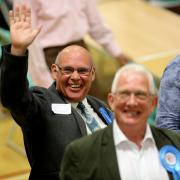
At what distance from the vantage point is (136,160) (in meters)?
1.74

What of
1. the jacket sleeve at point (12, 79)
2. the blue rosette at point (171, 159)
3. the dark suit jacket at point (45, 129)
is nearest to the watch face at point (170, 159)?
the blue rosette at point (171, 159)

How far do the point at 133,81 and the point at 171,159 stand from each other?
280 millimetres

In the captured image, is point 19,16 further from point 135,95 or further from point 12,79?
point 135,95

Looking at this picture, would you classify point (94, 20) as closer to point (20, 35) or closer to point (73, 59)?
point (73, 59)

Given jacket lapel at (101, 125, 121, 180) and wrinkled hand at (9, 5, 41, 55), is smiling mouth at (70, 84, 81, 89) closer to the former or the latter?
wrinkled hand at (9, 5, 41, 55)

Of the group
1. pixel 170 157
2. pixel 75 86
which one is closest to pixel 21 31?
pixel 75 86

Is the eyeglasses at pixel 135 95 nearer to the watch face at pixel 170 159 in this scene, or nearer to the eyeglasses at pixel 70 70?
the watch face at pixel 170 159

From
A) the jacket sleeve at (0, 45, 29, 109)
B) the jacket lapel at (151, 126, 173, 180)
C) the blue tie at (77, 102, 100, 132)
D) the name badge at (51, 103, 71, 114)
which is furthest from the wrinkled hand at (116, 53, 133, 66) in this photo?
the jacket lapel at (151, 126, 173, 180)

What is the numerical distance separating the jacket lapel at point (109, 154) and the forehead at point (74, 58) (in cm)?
52

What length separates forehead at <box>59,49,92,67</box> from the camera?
224 cm

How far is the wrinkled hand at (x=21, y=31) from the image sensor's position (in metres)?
1.96

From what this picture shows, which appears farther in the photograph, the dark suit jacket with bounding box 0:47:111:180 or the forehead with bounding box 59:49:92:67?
the forehead with bounding box 59:49:92:67

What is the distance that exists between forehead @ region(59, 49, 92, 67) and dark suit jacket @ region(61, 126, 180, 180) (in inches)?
20.7

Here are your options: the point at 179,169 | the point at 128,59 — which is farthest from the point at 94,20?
the point at 179,169
